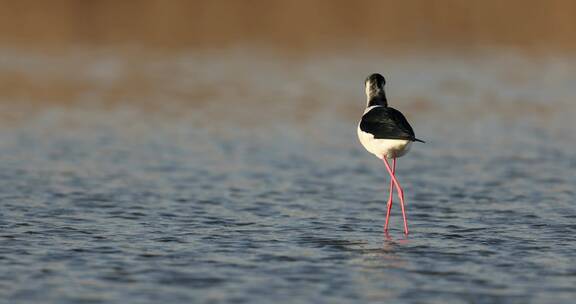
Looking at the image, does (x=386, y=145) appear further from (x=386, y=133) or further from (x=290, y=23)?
(x=290, y=23)

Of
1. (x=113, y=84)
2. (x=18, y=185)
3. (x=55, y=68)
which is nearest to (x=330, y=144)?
(x=18, y=185)

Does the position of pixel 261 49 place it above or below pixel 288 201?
above

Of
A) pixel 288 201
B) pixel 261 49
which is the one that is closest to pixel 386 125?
pixel 288 201

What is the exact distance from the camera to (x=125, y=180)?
15344 millimetres

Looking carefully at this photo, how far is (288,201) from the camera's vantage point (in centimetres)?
1388

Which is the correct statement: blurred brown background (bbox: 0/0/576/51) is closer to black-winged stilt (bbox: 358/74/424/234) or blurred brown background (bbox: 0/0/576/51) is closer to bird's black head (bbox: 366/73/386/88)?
bird's black head (bbox: 366/73/386/88)

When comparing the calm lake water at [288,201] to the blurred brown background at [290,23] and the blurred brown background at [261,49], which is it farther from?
the blurred brown background at [290,23]

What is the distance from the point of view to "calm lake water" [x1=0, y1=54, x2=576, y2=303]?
9289mm

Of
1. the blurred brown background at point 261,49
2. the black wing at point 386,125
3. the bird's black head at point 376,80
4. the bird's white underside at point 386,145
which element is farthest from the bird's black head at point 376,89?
the blurred brown background at point 261,49

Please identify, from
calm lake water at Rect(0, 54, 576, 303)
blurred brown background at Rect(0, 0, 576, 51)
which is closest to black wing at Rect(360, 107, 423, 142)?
calm lake water at Rect(0, 54, 576, 303)

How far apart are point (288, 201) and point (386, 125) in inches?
91.8

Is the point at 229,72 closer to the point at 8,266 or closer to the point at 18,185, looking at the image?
the point at 18,185

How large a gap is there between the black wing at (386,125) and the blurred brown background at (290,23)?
2236 cm

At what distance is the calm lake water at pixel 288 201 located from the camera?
9289 mm
